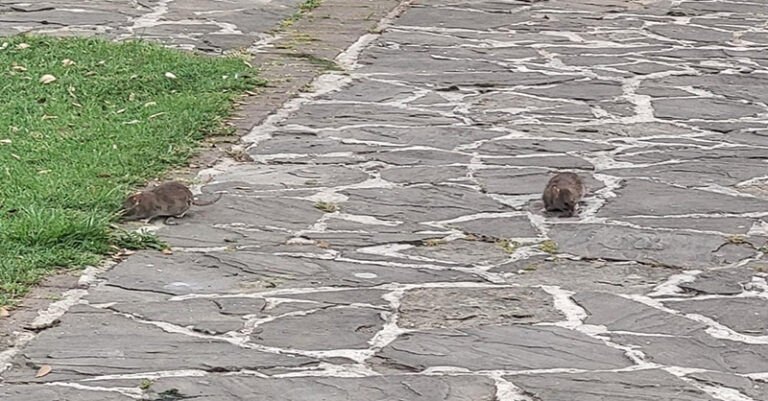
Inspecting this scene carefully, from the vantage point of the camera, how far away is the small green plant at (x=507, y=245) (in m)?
6.45

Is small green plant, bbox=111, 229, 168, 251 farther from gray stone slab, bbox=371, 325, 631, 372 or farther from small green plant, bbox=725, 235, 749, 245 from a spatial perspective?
small green plant, bbox=725, 235, 749, 245

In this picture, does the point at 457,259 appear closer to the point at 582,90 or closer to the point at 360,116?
the point at 360,116

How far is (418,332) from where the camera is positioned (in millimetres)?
5301

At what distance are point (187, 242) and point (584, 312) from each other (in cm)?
173

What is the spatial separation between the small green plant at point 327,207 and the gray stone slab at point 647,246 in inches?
39.5

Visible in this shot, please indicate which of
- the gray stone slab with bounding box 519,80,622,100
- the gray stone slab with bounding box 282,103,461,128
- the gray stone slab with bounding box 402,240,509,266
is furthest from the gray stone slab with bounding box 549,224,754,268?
the gray stone slab with bounding box 519,80,622,100

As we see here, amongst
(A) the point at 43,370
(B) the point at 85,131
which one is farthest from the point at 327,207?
(A) the point at 43,370

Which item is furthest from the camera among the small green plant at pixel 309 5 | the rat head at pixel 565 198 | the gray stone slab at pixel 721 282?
the small green plant at pixel 309 5

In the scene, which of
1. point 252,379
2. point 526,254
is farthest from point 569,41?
point 252,379

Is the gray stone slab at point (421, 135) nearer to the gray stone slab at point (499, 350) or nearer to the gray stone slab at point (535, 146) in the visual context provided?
the gray stone slab at point (535, 146)

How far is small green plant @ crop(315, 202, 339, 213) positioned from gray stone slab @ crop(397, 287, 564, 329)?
126 centimetres

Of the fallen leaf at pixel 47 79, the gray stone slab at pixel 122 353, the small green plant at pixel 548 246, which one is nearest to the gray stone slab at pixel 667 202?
the small green plant at pixel 548 246

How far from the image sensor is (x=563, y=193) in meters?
6.95

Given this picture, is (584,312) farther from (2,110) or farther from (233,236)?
(2,110)
